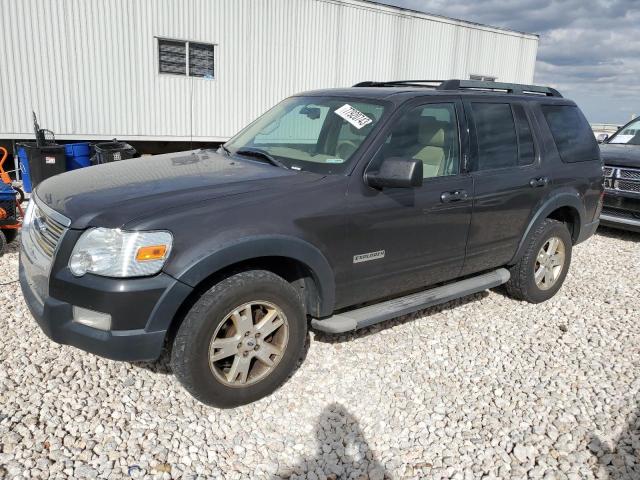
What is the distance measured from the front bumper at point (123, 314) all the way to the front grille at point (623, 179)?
713cm

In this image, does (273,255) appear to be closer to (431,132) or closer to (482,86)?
(431,132)

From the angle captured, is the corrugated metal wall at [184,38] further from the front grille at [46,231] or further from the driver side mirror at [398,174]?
the driver side mirror at [398,174]

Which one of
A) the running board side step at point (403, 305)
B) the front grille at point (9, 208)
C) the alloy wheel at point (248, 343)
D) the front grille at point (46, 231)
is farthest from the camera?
the front grille at point (9, 208)

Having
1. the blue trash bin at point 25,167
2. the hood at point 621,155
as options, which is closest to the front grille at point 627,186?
the hood at point 621,155

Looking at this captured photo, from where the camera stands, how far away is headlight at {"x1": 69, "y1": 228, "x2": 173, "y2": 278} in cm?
264

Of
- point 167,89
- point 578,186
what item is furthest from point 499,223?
point 167,89

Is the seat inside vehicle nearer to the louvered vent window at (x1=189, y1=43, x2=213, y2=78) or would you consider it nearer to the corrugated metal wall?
the corrugated metal wall

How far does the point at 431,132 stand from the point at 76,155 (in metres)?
7.88

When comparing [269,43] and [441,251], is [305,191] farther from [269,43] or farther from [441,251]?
[269,43]

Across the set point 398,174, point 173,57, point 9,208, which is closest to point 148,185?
point 398,174

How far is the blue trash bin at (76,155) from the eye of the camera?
9.60 metres

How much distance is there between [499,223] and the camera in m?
4.35

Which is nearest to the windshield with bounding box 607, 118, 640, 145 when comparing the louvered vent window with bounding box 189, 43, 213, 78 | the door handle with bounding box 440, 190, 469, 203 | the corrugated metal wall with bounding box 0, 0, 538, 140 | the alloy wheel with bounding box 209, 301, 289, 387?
the door handle with bounding box 440, 190, 469, 203

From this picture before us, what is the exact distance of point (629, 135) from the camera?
8898 millimetres
